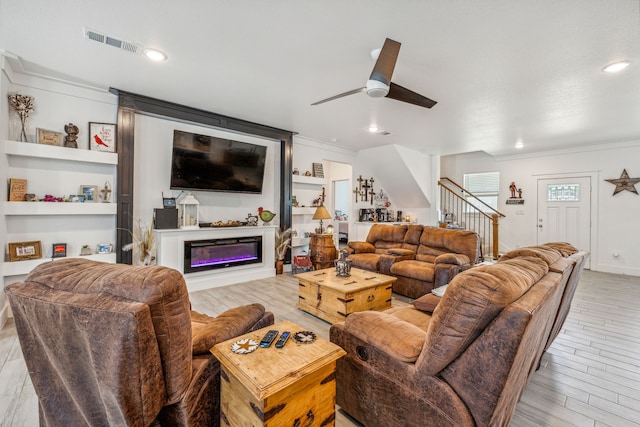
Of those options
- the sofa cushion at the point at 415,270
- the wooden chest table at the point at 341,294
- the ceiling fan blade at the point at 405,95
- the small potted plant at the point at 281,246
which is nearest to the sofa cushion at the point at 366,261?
the sofa cushion at the point at 415,270

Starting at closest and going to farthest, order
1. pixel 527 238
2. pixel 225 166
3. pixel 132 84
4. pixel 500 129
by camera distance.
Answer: pixel 132 84 < pixel 225 166 < pixel 500 129 < pixel 527 238

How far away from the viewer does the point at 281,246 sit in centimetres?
517

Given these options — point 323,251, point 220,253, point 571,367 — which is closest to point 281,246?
point 323,251

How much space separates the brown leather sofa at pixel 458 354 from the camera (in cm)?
107

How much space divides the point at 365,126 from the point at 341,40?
261 cm

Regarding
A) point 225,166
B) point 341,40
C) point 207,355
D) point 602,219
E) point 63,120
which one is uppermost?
point 341,40

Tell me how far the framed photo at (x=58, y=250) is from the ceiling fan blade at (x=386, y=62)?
381 centimetres

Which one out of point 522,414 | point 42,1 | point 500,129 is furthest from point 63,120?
point 500,129

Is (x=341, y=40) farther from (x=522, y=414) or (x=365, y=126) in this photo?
(x=522, y=414)

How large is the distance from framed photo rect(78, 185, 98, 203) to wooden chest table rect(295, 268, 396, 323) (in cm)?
→ 272

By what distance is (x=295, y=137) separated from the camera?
219 inches

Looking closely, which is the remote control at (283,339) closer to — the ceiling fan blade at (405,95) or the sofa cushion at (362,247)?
the ceiling fan blade at (405,95)

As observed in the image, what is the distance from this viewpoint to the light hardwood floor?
5.72ft

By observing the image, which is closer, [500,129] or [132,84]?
[132,84]
